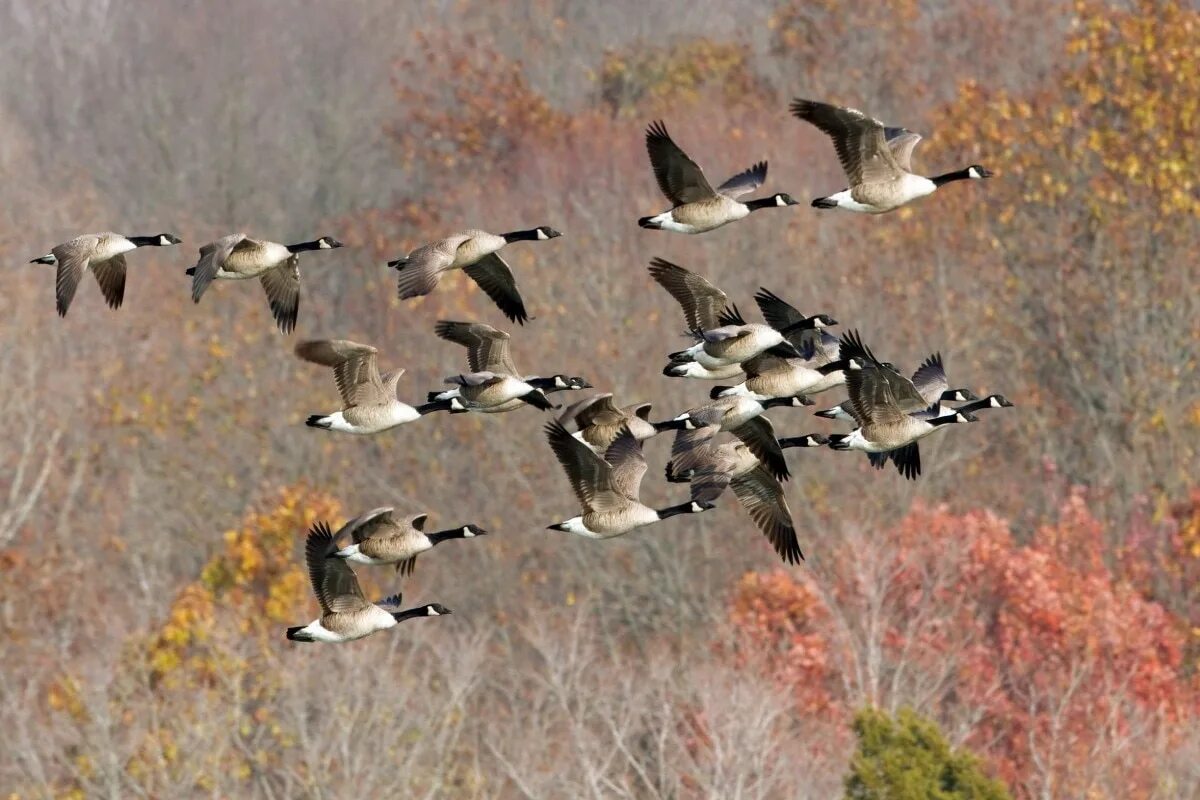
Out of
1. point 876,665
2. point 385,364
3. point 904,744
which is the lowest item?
point 385,364

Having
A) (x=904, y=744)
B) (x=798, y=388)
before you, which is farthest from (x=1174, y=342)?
(x=798, y=388)

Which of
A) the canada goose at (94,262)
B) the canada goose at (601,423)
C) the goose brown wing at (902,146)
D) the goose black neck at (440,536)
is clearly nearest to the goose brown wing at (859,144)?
the goose brown wing at (902,146)

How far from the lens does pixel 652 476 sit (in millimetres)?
44594

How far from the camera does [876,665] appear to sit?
35469 millimetres

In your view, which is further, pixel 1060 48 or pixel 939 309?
pixel 1060 48

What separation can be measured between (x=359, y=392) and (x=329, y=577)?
5.31ft

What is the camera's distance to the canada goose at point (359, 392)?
63.4ft

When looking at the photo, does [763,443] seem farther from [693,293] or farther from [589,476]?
[693,293]

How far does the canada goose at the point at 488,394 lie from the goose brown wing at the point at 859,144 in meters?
2.76

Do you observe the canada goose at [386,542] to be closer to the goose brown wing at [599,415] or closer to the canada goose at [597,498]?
the canada goose at [597,498]

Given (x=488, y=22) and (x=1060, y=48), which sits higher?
(x=1060, y=48)

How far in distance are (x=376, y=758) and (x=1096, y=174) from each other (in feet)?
73.0

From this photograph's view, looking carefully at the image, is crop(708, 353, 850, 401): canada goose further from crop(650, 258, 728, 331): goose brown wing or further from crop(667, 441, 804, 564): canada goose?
crop(650, 258, 728, 331): goose brown wing

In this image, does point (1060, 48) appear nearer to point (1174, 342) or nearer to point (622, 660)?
point (1174, 342)
